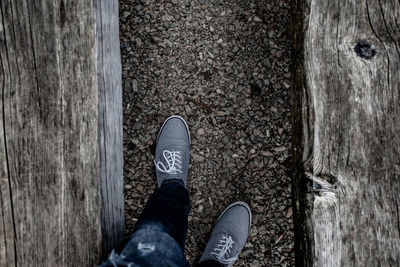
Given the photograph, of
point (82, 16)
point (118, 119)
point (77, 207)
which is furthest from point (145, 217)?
point (82, 16)

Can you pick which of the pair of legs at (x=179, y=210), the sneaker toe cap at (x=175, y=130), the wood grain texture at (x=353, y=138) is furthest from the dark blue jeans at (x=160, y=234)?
the wood grain texture at (x=353, y=138)

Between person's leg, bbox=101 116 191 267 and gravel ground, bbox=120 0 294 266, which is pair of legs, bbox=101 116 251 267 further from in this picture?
gravel ground, bbox=120 0 294 266

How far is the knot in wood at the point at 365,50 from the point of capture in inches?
49.6

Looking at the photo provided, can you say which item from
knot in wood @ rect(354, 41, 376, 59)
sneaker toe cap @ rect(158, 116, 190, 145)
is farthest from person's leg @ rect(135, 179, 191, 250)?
knot in wood @ rect(354, 41, 376, 59)

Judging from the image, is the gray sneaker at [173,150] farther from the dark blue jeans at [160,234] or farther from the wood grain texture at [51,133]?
the wood grain texture at [51,133]

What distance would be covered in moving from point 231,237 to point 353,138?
1.11m

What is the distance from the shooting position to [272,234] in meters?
2.13

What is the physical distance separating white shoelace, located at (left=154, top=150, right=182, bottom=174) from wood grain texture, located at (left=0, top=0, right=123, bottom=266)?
30.0 inches

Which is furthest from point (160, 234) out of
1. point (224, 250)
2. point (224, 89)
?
point (224, 89)

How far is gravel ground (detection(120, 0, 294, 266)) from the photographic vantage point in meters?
2.12

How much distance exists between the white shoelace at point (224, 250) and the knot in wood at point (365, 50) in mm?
1320

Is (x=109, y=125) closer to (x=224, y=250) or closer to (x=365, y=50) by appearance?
(x=365, y=50)

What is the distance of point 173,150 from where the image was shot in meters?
2.11

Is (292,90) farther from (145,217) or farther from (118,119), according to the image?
(145,217)
